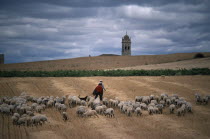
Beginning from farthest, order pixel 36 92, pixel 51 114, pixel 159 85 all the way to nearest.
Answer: pixel 159 85 < pixel 36 92 < pixel 51 114

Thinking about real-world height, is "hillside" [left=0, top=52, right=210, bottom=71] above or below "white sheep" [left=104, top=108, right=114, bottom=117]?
above

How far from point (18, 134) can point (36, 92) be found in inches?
562

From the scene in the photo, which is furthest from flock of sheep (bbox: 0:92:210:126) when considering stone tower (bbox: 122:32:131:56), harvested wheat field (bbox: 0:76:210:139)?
stone tower (bbox: 122:32:131:56)

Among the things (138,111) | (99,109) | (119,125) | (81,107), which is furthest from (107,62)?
(119,125)

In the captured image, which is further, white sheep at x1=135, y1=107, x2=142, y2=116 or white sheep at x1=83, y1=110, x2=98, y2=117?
white sheep at x1=135, y1=107, x2=142, y2=116

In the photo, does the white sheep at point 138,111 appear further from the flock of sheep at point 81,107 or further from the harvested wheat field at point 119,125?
the harvested wheat field at point 119,125

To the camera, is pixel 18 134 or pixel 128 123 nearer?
pixel 18 134

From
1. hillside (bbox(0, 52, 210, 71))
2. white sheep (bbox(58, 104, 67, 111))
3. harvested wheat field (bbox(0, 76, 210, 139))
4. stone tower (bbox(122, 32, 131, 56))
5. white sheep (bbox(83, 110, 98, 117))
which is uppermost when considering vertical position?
stone tower (bbox(122, 32, 131, 56))

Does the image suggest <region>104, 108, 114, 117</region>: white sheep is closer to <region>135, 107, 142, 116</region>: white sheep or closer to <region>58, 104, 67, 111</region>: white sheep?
<region>135, 107, 142, 116</region>: white sheep

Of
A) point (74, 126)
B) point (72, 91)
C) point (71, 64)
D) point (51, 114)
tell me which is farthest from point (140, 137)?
point (71, 64)

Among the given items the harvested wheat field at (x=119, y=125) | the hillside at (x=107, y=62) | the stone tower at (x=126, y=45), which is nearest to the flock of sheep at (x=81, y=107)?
the harvested wheat field at (x=119, y=125)

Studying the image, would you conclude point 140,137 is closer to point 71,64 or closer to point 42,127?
point 42,127

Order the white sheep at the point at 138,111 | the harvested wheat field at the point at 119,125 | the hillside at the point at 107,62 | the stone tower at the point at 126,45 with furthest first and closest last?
the stone tower at the point at 126,45
the hillside at the point at 107,62
the white sheep at the point at 138,111
the harvested wheat field at the point at 119,125

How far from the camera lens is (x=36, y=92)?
95.7ft
